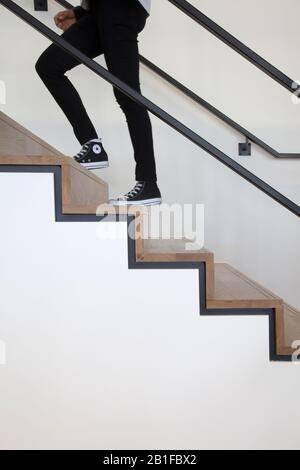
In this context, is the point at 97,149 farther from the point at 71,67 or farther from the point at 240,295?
the point at 240,295

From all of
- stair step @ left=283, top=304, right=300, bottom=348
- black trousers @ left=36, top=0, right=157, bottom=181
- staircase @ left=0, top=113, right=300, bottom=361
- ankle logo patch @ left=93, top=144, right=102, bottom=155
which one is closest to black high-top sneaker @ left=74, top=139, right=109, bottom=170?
ankle logo patch @ left=93, top=144, right=102, bottom=155

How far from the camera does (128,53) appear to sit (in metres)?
1.76

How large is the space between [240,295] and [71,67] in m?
0.89

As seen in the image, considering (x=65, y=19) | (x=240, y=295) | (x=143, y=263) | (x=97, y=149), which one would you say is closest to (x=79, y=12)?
(x=65, y=19)

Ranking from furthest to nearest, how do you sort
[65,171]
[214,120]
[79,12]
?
[214,120] → [79,12] → [65,171]

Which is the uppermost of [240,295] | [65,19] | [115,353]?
[65,19]

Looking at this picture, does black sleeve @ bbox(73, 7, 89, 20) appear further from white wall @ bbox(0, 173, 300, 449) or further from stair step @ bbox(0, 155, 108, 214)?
white wall @ bbox(0, 173, 300, 449)

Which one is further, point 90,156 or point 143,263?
point 90,156

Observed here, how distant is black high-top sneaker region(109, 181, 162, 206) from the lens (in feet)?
5.89

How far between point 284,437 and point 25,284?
0.81 metres

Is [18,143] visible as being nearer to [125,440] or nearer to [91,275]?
[91,275]

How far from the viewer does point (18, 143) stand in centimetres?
174

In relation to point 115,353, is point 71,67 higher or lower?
higher

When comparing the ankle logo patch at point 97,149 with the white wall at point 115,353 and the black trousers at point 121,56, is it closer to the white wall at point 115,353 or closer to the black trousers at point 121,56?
the black trousers at point 121,56
